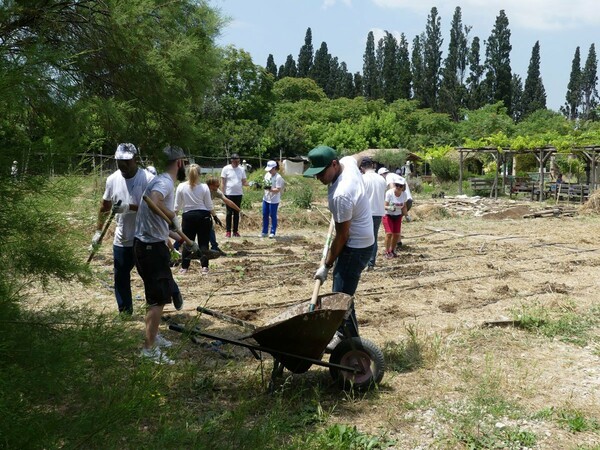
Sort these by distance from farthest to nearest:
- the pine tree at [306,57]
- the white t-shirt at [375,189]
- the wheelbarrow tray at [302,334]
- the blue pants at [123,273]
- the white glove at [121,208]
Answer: the pine tree at [306,57], the white t-shirt at [375,189], the blue pants at [123,273], the white glove at [121,208], the wheelbarrow tray at [302,334]

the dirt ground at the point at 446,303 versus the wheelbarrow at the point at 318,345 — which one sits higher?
the wheelbarrow at the point at 318,345

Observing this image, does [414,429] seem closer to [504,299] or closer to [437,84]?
[504,299]

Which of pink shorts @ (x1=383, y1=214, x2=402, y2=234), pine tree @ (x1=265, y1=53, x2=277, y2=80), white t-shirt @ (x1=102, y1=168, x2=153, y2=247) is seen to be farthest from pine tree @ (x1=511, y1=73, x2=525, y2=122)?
white t-shirt @ (x1=102, y1=168, x2=153, y2=247)

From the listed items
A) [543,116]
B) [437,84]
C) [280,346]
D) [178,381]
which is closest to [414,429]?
[280,346]

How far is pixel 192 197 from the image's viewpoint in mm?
9039

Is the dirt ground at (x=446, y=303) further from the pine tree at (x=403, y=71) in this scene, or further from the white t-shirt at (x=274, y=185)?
the pine tree at (x=403, y=71)

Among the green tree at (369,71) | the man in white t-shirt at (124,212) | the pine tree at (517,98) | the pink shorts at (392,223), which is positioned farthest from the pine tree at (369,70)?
the man in white t-shirt at (124,212)

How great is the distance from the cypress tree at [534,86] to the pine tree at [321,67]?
88.3 ft

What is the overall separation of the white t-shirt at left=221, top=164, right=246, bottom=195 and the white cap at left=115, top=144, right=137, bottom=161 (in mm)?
7170

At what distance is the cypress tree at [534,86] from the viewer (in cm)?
8362

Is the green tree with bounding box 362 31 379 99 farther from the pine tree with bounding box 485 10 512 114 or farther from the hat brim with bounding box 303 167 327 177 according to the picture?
the hat brim with bounding box 303 167 327 177

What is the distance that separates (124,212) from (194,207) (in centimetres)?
327

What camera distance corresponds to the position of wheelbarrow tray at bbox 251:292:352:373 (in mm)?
4176

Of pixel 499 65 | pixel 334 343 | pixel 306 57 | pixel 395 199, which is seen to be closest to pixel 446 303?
pixel 334 343
